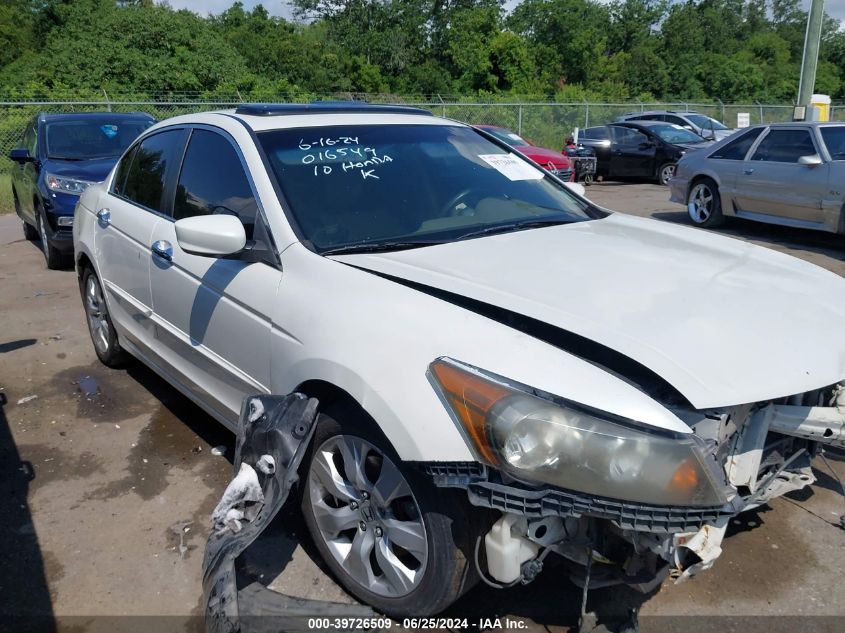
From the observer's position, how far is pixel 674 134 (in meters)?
17.8

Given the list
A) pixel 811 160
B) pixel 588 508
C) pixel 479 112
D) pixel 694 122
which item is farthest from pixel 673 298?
pixel 479 112

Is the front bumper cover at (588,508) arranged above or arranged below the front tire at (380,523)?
above

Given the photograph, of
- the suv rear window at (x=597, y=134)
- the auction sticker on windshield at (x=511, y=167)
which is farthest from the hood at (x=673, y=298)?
the suv rear window at (x=597, y=134)

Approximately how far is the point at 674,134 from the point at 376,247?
1642cm

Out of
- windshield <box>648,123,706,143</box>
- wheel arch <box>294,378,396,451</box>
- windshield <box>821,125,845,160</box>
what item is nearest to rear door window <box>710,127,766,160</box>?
windshield <box>821,125,845,160</box>

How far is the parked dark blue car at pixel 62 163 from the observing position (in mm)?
8406

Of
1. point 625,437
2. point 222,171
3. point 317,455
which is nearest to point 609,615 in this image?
point 625,437

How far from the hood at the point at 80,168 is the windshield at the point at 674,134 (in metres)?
12.9

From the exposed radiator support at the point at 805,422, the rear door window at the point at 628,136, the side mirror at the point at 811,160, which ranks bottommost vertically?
the exposed radiator support at the point at 805,422

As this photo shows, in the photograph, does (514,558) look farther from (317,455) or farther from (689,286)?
(689,286)

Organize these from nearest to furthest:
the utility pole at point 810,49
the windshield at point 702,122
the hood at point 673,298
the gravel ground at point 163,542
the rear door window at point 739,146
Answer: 1. the hood at point 673,298
2. the gravel ground at point 163,542
3. the rear door window at point 739,146
4. the utility pole at point 810,49
5. the windshield at point 702,122

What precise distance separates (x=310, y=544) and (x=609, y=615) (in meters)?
1.25

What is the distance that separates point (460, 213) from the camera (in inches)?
137

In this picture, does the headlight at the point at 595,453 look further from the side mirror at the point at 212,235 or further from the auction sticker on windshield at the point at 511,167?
the auction sticker on windshield at the point at 511,167
